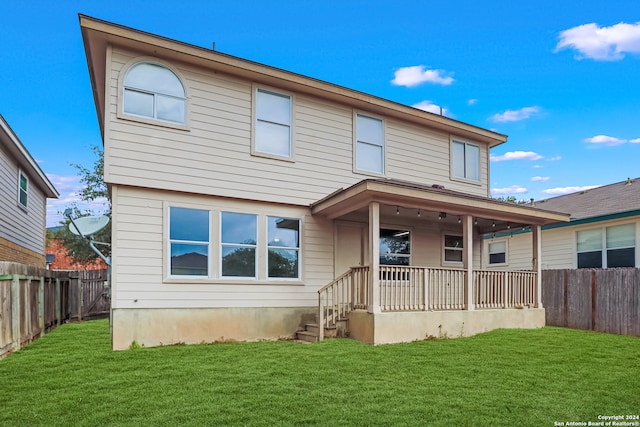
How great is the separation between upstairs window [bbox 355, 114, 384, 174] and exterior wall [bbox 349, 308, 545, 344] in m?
3.88

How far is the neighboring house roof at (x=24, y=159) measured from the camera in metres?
11.7

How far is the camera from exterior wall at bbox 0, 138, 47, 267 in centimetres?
1259

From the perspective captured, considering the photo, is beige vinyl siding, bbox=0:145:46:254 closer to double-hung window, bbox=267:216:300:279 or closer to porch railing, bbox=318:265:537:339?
double-hung window, bbox=267:216:300:279

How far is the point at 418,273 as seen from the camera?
956cm

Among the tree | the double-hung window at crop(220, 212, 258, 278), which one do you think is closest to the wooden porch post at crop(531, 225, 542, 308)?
the double-hung window at crop(220, 212, 258, 278)

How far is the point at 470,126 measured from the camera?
12539 millimetres

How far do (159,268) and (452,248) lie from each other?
806 cm

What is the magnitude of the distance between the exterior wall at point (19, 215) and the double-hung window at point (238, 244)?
7.57 meters

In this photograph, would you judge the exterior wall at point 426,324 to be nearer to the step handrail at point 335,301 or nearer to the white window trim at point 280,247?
the step handrail at point 335,301

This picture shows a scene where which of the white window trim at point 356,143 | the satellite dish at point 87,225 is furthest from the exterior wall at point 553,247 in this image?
the satellite dish at point 87,225

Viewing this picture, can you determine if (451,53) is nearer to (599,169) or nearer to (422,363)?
(422,363)

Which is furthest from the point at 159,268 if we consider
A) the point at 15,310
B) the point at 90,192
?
the point at 90,192

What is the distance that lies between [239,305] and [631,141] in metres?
31.0

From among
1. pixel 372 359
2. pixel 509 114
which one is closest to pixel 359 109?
pixel 372 359
